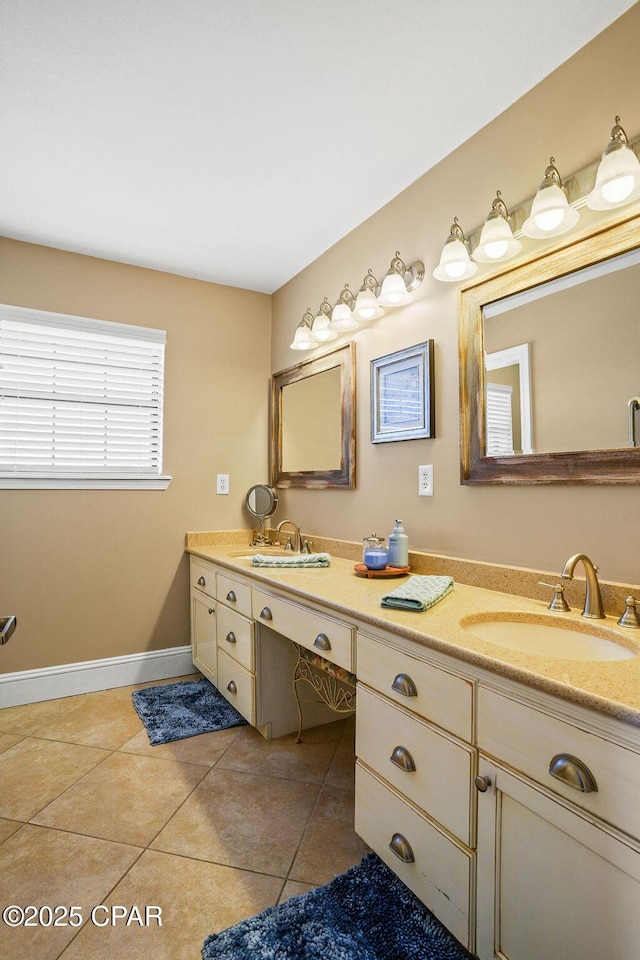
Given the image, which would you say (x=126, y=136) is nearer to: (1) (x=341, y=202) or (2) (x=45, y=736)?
(1) (x=341, y=202)

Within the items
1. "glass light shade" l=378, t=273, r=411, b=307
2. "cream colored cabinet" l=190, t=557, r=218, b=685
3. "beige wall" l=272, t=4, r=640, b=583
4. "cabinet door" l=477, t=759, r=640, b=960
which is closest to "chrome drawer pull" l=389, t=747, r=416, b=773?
"cabinet door" l=477, t=759, r=640, b=960

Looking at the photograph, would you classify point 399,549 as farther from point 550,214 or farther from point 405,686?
point 550,214

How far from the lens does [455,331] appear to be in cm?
187

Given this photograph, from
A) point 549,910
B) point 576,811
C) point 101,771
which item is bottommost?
point 101,771

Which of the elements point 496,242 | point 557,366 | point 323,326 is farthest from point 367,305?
point 557,366

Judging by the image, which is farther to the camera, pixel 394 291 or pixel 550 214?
pixel 394 291

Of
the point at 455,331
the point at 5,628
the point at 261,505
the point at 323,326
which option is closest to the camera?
the point at 5,628

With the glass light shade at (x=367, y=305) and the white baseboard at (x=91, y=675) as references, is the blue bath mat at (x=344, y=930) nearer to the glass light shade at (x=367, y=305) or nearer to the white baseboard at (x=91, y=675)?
the white baseboard at (x=91, y=675)

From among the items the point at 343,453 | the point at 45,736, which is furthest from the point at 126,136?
the point at 45,736

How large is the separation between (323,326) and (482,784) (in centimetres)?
201

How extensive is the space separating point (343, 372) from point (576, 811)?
198 cm

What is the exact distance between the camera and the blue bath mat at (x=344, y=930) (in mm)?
1170

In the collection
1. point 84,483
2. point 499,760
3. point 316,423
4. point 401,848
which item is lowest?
point 401,848

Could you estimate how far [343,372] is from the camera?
8.16 ft
